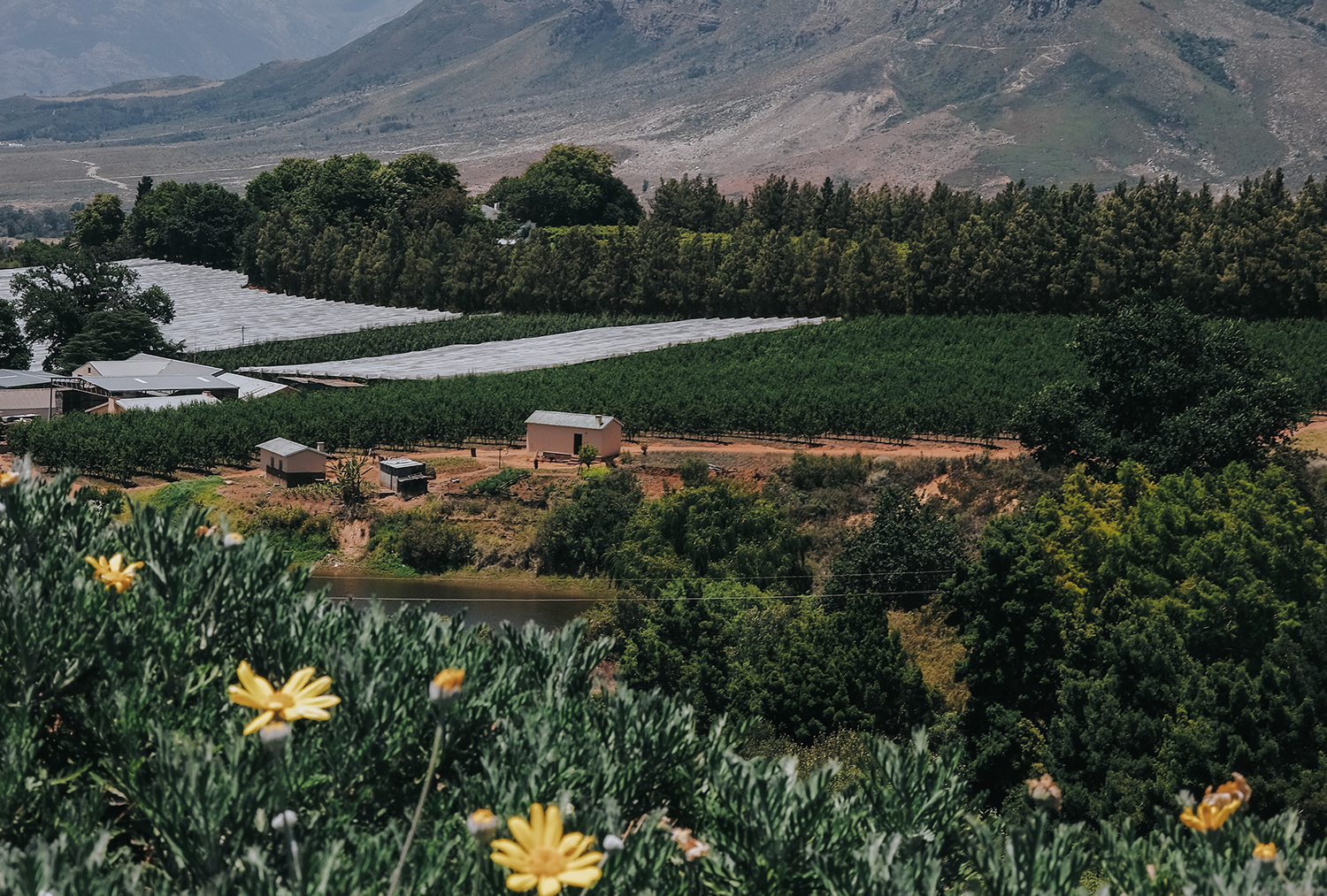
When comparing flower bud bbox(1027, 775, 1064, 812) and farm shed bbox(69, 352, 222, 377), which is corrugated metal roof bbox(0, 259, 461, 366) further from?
flower bud bbox(1027, 775, 1064, 812)

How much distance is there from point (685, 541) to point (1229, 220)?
3692cm

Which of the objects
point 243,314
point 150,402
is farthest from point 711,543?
point 243,314

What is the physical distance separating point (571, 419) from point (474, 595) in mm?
8640

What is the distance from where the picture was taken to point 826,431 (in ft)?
151

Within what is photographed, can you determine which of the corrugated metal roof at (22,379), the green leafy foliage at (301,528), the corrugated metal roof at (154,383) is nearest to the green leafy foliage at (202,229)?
the corrugated metal roof at (22,379)

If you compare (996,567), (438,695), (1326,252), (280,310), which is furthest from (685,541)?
(280,310)

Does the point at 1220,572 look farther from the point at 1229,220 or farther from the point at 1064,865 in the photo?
the point at 1229,220

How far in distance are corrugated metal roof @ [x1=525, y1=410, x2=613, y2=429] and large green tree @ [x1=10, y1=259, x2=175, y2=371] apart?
3157cm

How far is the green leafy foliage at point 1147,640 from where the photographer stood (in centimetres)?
1923

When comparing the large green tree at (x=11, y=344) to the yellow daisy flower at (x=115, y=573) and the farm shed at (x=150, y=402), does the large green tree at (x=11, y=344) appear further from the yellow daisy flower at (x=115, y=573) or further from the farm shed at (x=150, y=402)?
the yellow daisy flower at (x=115, y=573)

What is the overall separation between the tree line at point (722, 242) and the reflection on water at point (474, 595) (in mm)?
33128

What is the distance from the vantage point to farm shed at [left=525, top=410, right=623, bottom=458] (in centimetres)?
4406

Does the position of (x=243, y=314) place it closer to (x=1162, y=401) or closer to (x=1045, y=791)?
(x=1162, y=401)

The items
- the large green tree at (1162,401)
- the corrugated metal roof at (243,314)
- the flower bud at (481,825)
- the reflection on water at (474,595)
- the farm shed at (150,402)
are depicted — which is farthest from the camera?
the corrugated metal roof at (243,314)
